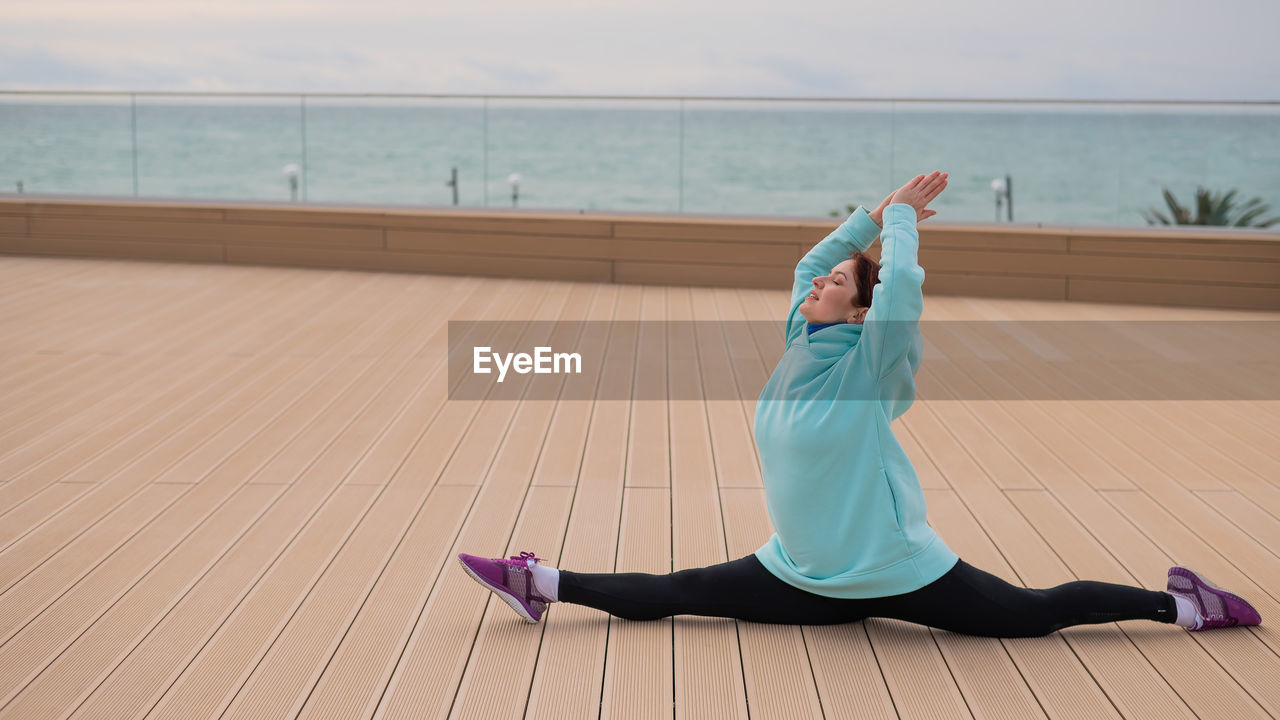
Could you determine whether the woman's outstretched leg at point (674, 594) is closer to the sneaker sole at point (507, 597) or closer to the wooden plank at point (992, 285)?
the sneaker sole at point (507, 597)

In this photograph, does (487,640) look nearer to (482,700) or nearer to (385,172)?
(482,700)

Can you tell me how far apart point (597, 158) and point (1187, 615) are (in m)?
5.79

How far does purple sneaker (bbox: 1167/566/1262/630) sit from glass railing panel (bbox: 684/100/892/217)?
5.25 meters

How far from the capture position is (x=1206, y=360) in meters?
4.99

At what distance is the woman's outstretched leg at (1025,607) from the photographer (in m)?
2.10

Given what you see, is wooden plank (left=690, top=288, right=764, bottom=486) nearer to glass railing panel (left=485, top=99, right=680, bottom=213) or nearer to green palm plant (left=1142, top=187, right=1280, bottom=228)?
glass railing panel (left=485, top=99, right=680, bottom=213)

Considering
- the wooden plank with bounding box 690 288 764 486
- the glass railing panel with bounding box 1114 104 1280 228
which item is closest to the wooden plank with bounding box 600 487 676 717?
the wooden plank with bounding box 690 288 764 486

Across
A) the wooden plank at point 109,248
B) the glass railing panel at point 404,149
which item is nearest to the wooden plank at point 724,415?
the glass railing panel at point 404,149

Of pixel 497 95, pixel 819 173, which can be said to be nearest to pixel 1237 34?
pixel 819 173

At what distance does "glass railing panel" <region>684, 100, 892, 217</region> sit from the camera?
7.29m

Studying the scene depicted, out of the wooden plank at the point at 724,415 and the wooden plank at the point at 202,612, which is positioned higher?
the wooden plank at the point at 724,415

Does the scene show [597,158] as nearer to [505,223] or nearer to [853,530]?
[505,223]

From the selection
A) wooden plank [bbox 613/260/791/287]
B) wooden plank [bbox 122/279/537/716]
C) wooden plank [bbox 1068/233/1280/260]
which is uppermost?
wooden plank [bbox 1068/233/1280/260]

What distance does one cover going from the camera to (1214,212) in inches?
271
